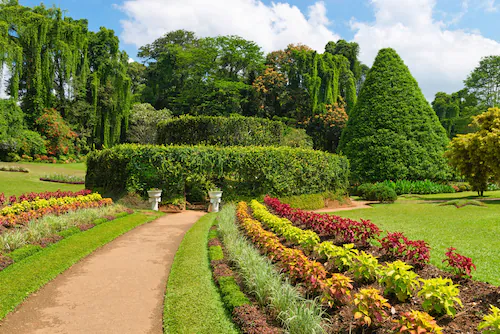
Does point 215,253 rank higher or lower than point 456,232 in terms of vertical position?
lower

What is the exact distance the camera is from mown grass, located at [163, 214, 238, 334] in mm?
3971

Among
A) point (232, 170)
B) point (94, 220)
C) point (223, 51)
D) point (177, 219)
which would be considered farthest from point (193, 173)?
point (223, 51)

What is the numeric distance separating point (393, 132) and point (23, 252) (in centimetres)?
2243

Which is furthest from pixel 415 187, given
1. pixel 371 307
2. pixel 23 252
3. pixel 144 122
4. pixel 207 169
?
pixel 144 122

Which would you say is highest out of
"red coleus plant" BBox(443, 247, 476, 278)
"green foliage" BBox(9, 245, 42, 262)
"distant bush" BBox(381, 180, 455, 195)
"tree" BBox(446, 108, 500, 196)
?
"tree" BBox(446, 108, 500, 196)

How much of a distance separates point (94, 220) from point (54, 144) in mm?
24536

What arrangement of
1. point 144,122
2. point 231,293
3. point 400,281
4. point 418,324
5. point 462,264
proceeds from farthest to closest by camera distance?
point 144,122
point 231,293
point 462,264
point 400,281
point 418,324

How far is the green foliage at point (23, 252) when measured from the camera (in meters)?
6.19

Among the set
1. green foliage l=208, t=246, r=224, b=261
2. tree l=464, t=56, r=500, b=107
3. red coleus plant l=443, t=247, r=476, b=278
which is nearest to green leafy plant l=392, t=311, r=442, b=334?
red coleus plant l=443, t=247, r=476, b=278

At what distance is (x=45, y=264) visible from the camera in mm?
6047

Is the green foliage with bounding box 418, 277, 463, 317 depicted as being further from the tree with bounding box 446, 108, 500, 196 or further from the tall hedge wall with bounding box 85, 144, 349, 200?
the tree with bounding box 446, 108, 500, 196

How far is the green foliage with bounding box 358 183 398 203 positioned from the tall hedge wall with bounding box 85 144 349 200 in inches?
154

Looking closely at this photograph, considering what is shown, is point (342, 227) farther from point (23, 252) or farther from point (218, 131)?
point (218, 131)

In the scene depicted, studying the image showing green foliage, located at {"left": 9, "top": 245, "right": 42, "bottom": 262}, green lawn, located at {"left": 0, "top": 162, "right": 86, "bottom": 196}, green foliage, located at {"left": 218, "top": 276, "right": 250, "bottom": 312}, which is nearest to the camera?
green foliage, located at {"left": 218, "top": 276, "right": 250, "bottom": 312}
